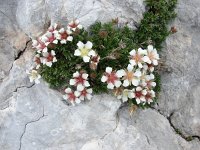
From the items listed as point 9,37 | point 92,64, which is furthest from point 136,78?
point 9,37

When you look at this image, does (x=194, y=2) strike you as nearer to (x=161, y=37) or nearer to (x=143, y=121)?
(x=161, y=37)

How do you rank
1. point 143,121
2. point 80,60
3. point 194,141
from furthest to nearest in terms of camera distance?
point 194,141 < point 143,121 < point 80,60

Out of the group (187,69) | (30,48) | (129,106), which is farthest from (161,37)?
(30,48)

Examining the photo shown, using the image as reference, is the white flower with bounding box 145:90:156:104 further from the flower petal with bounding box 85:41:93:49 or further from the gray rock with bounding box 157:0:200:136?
the flower petal with bounding box 85:41:93:49

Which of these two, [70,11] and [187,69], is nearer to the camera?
[70,11]

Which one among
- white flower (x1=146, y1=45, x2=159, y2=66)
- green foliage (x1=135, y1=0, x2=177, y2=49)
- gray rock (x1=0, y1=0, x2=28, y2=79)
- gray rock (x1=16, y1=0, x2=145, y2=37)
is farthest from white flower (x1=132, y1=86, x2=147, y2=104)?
gray rock (x1=0, y1=0, x2=28, y2=79)
